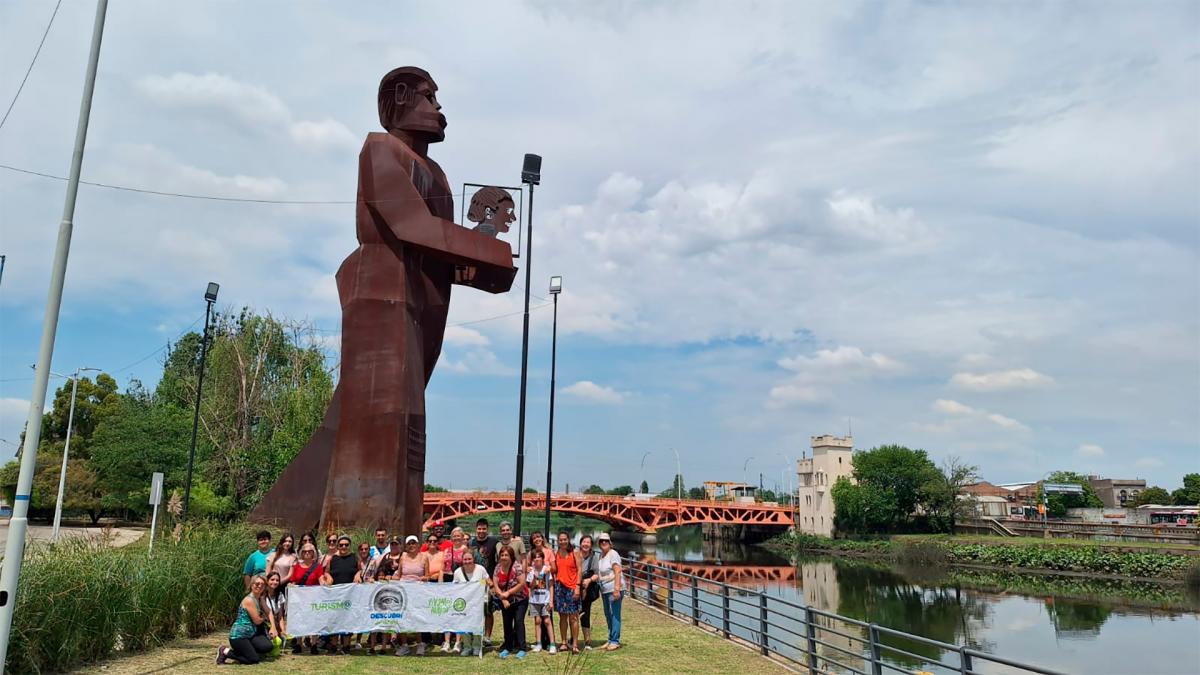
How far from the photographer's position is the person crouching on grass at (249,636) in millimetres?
9430

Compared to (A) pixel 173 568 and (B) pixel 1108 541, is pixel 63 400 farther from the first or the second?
(B) pixel 1108 541

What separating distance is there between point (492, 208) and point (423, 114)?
2.61 metres

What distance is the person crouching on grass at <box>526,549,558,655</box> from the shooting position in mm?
10508

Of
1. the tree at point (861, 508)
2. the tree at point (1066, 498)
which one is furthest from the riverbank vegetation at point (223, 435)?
the tree at point (1066, 498)

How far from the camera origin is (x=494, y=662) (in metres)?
9.94

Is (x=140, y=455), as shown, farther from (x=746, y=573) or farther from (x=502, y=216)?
(x=746, y=573)

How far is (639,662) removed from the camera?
10.2 m

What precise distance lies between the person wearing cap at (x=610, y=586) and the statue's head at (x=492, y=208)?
10113mm

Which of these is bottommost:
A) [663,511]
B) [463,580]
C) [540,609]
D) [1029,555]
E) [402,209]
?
[1029,555]

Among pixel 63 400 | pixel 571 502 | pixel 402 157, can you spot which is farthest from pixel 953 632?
pixel 63 400

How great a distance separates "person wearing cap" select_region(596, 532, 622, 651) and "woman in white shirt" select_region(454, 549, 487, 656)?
162 cm

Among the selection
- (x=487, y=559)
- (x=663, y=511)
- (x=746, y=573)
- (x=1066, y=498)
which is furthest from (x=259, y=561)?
(x=1066, y=498)

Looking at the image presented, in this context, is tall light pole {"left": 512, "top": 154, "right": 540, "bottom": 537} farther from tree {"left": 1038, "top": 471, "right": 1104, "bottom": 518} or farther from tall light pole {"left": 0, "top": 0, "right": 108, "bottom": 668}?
tree {"left": 1038, "top": 471, "right": 1104, "bottom": 518}

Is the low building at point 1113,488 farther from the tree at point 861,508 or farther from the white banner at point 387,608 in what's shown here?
the white banner at point 387,608
